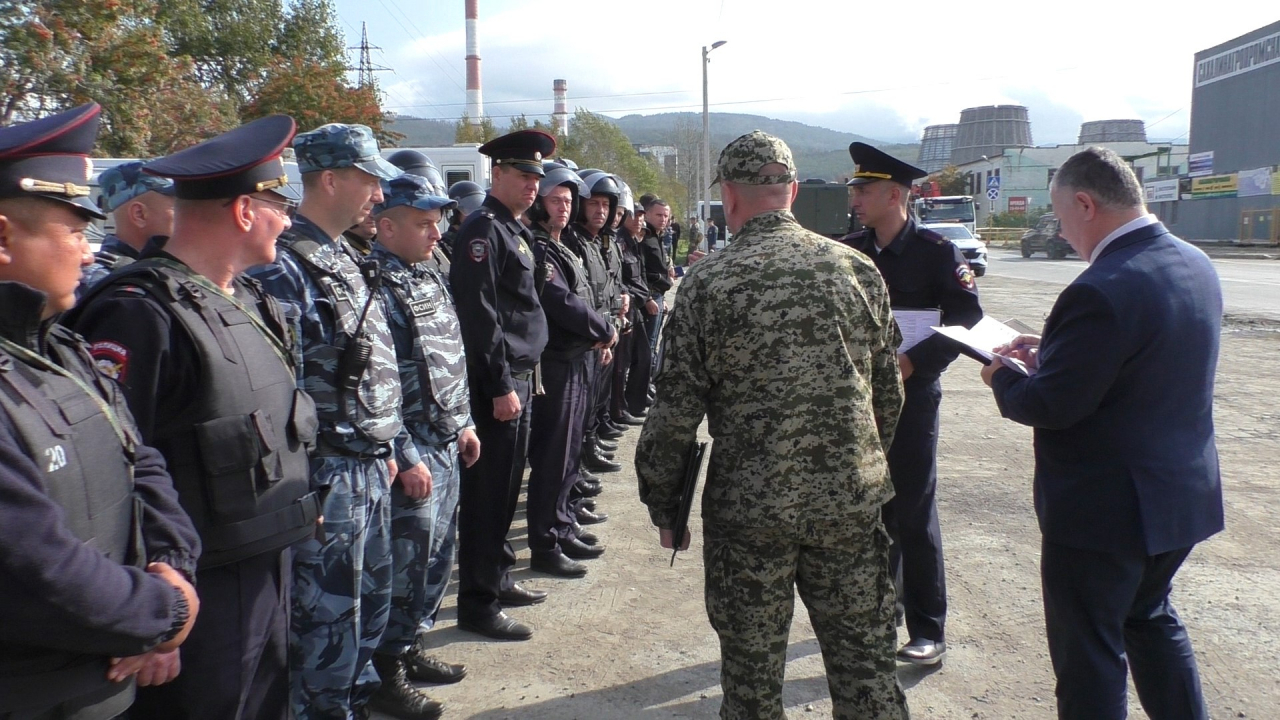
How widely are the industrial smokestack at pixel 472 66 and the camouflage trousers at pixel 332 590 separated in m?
55.8

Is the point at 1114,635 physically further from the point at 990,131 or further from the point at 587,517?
the point at 990,131

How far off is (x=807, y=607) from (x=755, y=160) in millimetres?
1280

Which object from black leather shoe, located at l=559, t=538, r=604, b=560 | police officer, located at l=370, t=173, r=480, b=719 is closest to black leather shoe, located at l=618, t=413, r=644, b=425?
black leather shoe, located at l=559, t=538, r=604, b=560

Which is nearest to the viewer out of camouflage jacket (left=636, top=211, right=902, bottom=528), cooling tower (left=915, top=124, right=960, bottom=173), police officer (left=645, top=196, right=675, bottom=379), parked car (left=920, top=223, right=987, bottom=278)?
camouflage jacket (left=636, top=211, right=902, bottom=528)

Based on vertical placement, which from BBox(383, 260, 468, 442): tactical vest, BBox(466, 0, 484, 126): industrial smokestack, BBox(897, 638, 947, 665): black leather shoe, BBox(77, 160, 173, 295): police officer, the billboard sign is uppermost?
BBox(466, 0, 484, 126): industrial smokestack

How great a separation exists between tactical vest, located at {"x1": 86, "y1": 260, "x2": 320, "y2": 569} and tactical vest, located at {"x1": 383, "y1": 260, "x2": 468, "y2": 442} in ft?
3.05

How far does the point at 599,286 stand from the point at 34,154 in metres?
4.22

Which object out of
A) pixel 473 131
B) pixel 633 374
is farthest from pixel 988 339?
pixel 473 131

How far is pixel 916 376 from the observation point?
3.62 m

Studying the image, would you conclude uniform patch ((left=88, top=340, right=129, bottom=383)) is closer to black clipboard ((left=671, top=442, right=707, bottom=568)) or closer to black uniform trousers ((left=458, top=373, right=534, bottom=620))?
black clipboard ((left=671, top=442, right=707, bottom=568))

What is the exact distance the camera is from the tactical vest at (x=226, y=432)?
206 cm

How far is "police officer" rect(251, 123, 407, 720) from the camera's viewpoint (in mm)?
2664

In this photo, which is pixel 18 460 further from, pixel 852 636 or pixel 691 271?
pixel 852 636

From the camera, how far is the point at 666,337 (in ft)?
8.39
